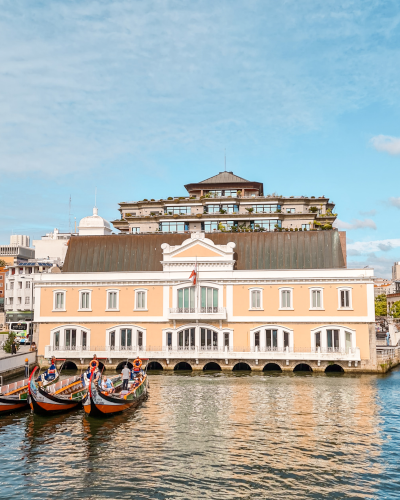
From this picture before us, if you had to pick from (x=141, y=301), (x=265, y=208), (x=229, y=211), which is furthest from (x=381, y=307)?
(x=141, y=301)

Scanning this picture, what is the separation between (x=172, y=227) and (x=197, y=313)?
47413 mm

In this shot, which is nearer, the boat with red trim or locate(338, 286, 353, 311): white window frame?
the boat with red trim

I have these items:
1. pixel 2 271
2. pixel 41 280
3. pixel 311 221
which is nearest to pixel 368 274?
pixel 41 280

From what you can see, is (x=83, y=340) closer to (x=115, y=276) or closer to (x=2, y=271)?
(x=115, y=276)

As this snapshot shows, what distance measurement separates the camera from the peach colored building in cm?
5303

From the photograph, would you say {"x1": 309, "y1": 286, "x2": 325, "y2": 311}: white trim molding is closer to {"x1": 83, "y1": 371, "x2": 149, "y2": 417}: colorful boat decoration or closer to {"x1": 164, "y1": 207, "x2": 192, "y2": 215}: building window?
{"x1": 83, "y1": 371, "x2": 149, "y2": 417}: colorful boat decoration

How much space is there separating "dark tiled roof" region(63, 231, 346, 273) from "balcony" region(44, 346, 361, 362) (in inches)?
359

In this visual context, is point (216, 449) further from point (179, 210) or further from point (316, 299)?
point (179, 210)

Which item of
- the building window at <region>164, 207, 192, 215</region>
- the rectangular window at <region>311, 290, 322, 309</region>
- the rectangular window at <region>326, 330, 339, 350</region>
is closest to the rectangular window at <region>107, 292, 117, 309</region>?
the rectangular window at <region>311, 290, 322, 309</region>

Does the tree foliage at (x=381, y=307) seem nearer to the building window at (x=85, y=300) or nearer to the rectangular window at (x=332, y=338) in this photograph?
the rectangular window at (x=332, y=338)

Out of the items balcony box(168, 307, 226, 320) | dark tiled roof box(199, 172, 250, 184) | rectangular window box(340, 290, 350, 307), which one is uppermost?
dark tiled roof box(199, 172, 250, 184)

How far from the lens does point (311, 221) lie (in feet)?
325

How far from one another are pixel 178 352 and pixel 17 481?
3142cm

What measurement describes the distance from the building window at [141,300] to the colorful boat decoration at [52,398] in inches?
685
